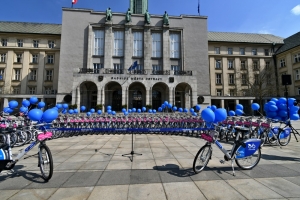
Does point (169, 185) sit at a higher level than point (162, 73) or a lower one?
lower

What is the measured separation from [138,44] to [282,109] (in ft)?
97.0

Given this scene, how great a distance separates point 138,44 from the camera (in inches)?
1304

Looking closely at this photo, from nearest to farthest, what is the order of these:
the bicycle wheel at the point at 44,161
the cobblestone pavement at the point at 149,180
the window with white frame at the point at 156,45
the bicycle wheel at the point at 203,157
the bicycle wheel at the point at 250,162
Answer: the cobblestone pavement at the point at 149,180 < the bicycle wheel at the point at 44,161 < the bicycle wheel at the point at 203,157 < the bicycle wheel at the point at 250,162 < the window with white frame at the point at 156,45

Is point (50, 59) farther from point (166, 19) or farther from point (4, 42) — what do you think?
point (166, 19)

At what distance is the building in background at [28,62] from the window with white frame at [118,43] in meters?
15.6

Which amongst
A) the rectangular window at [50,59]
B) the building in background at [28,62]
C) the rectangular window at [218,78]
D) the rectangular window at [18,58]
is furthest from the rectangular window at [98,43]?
the rectangular window at [218,78]

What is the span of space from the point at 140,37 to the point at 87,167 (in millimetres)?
32360

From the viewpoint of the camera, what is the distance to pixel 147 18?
108ft

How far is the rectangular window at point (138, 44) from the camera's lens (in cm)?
3291

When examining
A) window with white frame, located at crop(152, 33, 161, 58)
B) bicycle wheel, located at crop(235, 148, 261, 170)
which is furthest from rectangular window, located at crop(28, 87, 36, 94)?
bicycle wheel, located at crop(235, 148, 261, 170)

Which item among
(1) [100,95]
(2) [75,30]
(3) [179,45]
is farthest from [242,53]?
(2) [75,30]

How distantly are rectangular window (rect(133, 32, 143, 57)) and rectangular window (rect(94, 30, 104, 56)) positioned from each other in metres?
6.73

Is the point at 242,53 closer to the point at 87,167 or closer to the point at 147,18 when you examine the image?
the point at 147,18

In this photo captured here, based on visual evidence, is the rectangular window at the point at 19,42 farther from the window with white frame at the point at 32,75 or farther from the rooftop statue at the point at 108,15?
the rooftop statue at the point at 108,15
